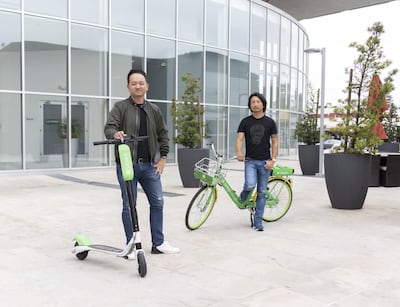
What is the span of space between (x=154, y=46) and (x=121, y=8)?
1.87m

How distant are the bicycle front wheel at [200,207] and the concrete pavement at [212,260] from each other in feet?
0.42

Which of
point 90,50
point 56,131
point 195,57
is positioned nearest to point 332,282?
point 56,131

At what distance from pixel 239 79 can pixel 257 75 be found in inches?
60.9

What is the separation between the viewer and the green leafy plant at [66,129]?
14.9 metres

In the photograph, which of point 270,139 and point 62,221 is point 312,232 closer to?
point 270,139

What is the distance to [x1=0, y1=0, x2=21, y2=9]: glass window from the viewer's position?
1395 centimetres

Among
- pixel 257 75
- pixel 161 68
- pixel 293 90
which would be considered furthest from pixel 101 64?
pixel 293 90

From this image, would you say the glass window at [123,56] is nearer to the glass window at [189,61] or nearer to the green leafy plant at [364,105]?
the glass window at [189,61]

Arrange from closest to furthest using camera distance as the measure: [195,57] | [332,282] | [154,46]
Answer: [332,282] → [154,46] → [195,57]

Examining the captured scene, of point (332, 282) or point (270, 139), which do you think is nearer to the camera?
point (332, 282)

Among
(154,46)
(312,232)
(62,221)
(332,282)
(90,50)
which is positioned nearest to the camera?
(332,282)

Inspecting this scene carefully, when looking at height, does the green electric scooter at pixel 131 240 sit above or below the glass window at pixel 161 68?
below

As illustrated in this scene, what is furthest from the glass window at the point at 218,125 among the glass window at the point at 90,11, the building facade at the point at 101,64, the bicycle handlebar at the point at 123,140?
the bicycle handlebar at the point at 123,140

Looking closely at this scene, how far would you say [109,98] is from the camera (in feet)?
53.0
